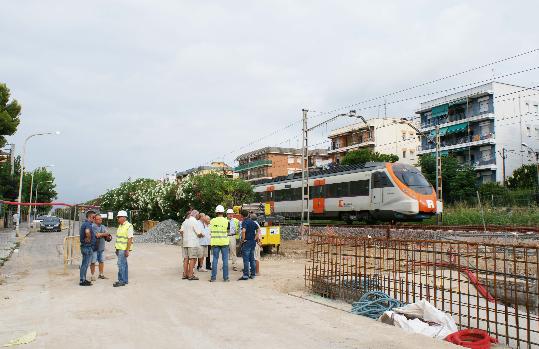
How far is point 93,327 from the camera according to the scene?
6625 mm

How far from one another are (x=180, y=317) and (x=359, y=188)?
61.4 ft

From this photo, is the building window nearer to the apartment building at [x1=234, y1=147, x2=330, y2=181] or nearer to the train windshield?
the apartment building at [x1=234, y1=147, x2=330, y2=181]

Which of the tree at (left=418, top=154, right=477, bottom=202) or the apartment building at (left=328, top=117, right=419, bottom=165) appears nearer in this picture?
the tree at (left=418, top=154, right=477, bottom=202)

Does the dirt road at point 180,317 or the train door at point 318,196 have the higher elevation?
the train door at point 318,196

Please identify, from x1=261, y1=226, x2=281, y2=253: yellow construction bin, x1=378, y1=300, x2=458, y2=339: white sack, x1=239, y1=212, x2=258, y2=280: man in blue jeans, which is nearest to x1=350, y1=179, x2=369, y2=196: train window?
x1=261, y1=226, x2=281, y2=253: yellow construction bin

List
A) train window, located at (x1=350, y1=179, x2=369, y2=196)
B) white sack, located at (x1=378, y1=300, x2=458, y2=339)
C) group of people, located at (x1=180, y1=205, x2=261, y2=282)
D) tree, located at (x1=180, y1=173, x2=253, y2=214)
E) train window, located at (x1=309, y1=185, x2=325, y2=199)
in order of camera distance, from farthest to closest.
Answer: tree, located at (x1=180, y1=173, x2=253, y2=214), train window, located at (x1=309, y1=185, x2=325, y2=199), train window, located at (x1=350, y1=179, x2=369, y2=196), group of people, located at (x1=180, y1=205, x2=261, y2=282), white sack, located at (x1=378, y1=300, x2=458, y2=339)

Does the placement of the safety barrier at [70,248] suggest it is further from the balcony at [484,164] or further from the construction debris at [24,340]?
the balcony at [484,164]

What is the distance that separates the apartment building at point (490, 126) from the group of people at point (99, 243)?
47110 millimetres

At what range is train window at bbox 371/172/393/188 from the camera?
75.6 feet

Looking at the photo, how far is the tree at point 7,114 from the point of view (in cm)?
2859

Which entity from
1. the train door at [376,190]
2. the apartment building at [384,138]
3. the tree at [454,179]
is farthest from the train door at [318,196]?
the apartment building at [384,138]

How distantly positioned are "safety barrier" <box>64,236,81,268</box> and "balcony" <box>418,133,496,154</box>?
47.0 m

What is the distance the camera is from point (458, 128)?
54.7 m

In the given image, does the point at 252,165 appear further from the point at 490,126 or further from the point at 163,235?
the point at 163,235
